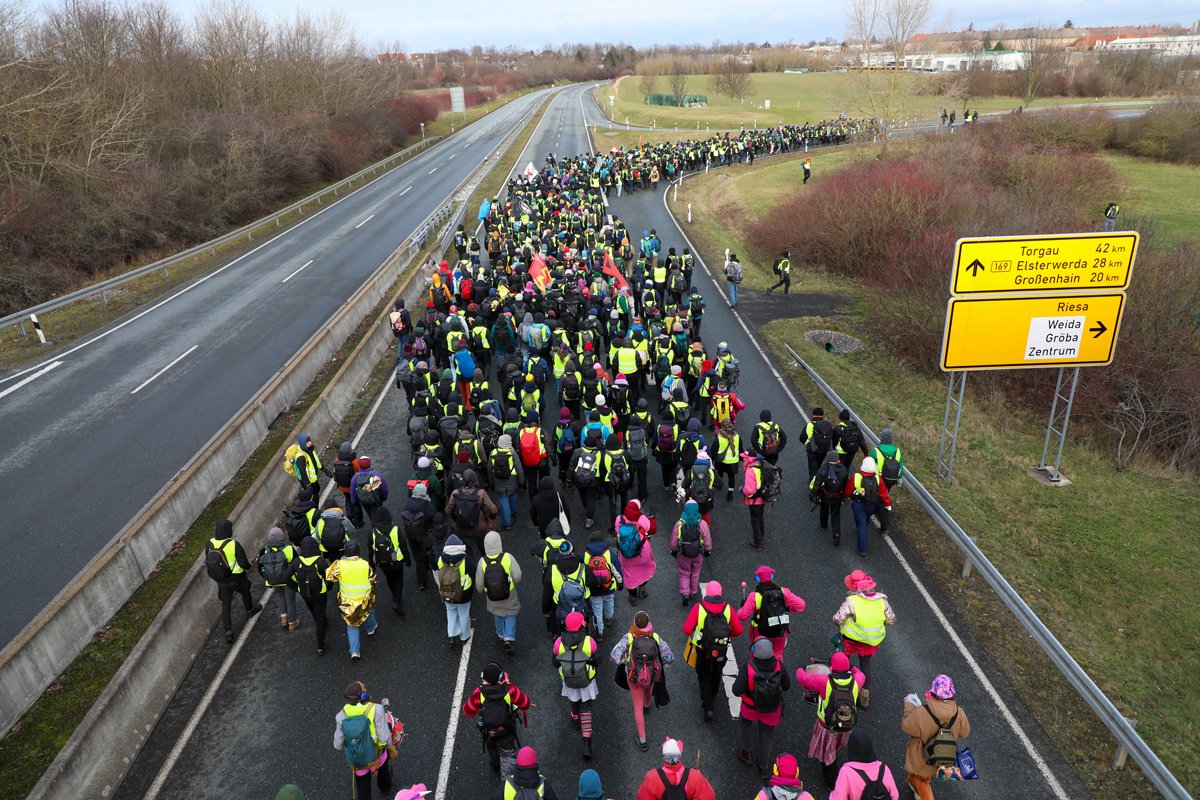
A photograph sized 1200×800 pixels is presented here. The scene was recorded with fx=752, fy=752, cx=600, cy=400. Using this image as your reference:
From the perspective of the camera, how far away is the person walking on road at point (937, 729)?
6758 millimetres

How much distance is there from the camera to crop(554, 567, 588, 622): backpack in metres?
8.29

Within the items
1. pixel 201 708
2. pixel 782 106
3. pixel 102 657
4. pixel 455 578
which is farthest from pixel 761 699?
pixel 782 106

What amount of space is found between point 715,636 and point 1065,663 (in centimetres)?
404

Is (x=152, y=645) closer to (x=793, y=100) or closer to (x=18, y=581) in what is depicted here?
(x=18, y=581)

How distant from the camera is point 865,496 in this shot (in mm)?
10852

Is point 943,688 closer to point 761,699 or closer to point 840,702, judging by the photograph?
point 840,702

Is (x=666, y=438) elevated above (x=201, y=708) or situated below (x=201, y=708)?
above

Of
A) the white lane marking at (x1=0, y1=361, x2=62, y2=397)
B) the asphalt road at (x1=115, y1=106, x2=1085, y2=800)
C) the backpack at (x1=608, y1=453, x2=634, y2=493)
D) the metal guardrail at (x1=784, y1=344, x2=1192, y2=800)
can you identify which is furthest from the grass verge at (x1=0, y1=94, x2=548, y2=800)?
the metal guardrail at (x1=784, y1=344, x2=1192, y2=800)

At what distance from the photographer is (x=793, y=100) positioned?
301 ft

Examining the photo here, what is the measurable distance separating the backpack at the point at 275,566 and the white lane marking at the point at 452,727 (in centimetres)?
246

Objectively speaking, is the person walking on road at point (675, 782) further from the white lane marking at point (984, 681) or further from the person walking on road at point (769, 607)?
the white lane marking at point (984, 681)

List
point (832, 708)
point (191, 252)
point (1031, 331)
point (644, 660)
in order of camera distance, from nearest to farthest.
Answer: point (832, 708), point (644, 660), point (1031, 331), point (191, 252)

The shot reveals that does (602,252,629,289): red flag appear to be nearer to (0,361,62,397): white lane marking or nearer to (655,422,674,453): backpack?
(655,422,674,453): backpack

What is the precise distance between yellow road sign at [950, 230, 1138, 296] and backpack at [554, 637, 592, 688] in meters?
9.34
